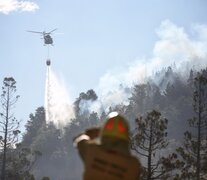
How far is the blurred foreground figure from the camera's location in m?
2.41

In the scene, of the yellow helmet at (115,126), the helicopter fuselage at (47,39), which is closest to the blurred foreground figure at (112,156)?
the yellow helmet at (115,126)

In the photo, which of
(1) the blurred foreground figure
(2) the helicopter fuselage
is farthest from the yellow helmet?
(2) the helicopter fuselage

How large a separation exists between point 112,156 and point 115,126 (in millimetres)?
155

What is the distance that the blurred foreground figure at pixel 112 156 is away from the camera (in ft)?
7.91

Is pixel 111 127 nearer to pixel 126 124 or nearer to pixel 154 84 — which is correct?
pixel 126 124

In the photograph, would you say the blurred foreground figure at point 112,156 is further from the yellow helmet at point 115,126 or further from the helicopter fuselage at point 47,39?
the helicopter fuselage at point 47,39

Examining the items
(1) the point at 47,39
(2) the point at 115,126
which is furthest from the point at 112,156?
(1) the point at 47,39

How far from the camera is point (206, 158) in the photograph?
121ft

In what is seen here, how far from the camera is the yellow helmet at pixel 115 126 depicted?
2418 mm

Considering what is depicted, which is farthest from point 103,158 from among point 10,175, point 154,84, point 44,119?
point 154,84

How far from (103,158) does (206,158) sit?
35.7 m

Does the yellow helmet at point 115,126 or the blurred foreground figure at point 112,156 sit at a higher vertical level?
the yellow helmet at point 115,126

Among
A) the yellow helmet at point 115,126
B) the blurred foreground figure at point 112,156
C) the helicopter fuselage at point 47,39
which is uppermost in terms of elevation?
the helicopter fuselage at point 47,39

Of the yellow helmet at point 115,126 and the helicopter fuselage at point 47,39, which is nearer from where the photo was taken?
the yellow helmet at point 115,126
